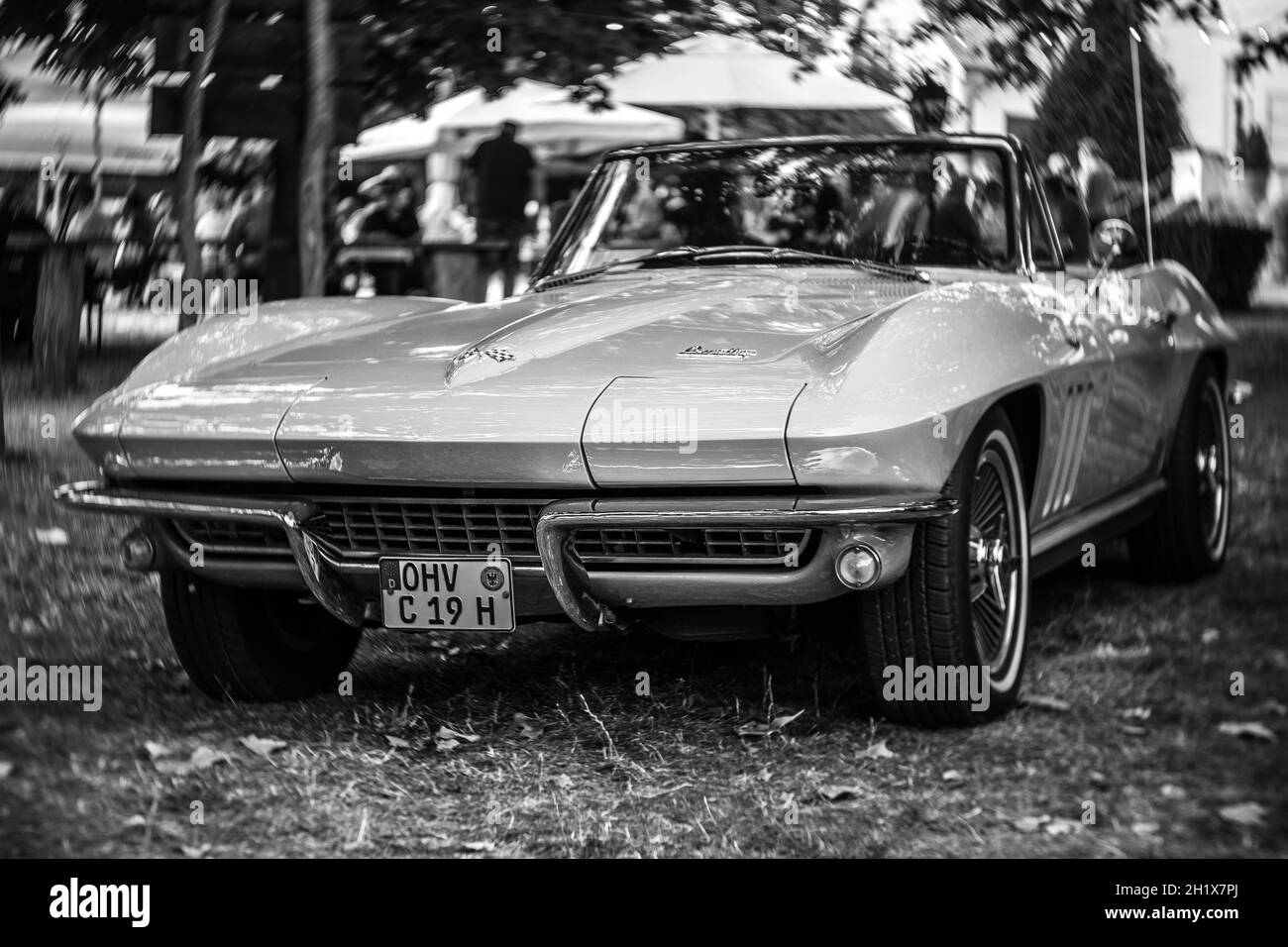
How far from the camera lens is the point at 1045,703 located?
13.0ft

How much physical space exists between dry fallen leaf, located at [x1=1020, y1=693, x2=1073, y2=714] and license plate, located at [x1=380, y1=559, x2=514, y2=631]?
4.31 ft

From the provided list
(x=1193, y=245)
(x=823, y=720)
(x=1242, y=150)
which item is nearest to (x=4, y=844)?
(x=823, y=720)

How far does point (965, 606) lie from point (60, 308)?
7.44 metres

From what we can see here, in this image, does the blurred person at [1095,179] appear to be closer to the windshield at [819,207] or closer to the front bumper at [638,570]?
the windshield at [819,207]

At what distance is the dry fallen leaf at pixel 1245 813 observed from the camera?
10.5 ft

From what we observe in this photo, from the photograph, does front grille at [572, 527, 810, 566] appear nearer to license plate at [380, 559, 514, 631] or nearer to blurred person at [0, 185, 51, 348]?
license plate at [380, 559, 514, 631]

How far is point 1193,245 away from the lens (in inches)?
295

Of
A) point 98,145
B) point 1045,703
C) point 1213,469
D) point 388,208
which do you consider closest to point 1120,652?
point 1045,703

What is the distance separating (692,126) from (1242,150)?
2234 millimetres

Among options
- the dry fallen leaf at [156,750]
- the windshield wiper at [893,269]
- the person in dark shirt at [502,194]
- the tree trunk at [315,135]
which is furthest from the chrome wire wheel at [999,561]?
the person in dark shirt at [502,194]

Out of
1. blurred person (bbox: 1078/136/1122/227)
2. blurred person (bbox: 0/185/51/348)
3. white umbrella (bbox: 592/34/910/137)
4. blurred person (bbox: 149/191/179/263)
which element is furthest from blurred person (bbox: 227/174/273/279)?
blurred person (bbox: 1078/136/1122/227)

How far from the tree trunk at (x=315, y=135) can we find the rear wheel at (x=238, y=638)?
3015 millimetres

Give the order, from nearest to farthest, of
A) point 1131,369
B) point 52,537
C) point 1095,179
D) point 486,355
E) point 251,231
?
1. point 486,355
2. point 1131,369
3. point 1095,179
4. point 52,537
5. point 251,231

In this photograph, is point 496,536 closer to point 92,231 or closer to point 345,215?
point 345,215
